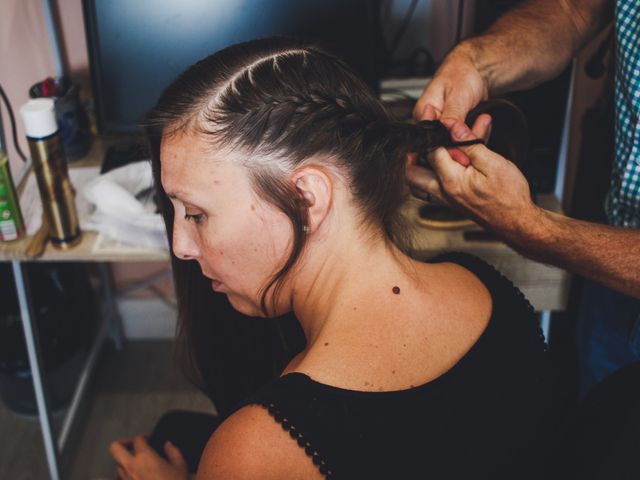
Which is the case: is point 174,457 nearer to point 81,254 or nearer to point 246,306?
point 246,306

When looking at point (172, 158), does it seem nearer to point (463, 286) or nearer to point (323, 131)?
point (323, 131)

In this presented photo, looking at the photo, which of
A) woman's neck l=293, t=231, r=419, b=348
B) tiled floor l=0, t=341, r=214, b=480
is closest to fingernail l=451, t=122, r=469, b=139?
woman's neck l=293, t=231, r=419, b=348

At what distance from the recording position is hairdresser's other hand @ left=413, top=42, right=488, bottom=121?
122 cm

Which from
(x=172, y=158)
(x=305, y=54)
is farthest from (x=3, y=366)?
(x=305, y=54)

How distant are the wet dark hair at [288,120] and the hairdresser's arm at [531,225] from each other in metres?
0.14

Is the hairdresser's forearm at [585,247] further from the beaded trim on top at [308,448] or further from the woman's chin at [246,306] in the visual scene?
the beaded trim on top at [308,448]

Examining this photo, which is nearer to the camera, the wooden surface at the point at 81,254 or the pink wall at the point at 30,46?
the wooden surface at the point at 81,254

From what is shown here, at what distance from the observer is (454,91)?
4.11 ft

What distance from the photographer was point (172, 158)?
0.91 meters

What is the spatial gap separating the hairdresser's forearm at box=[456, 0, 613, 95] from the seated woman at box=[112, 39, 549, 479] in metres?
0.44

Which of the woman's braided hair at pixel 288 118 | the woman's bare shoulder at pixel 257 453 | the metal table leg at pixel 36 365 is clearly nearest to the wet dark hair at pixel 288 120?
the woman's braided hair at pixel 288 118

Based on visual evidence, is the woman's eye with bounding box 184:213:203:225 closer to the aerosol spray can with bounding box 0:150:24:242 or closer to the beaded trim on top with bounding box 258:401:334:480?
the beaded trim on top with bounding box 258:401:334:480

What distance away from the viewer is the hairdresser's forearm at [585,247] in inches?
41.4

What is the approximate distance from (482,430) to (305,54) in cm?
52
